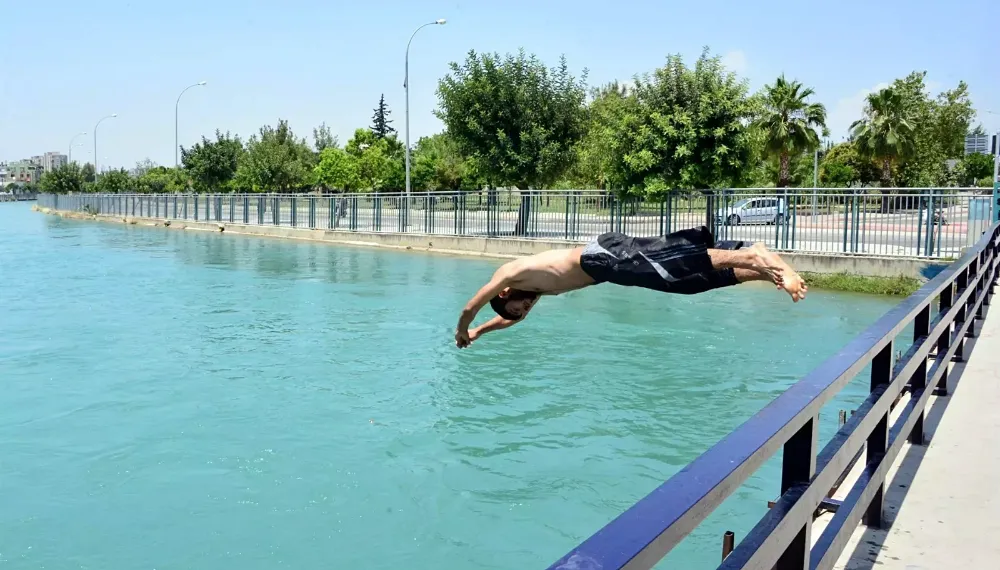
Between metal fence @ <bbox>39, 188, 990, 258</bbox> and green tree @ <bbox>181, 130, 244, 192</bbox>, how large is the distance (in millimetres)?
33063

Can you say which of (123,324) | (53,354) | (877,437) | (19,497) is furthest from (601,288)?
(877,437)

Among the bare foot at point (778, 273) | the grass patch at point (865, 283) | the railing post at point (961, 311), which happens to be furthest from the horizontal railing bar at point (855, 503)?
the grass patch at point (865, 283)

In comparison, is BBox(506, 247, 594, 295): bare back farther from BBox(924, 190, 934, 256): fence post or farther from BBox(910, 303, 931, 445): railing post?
BBox(924, 190, 934, 256): fence post

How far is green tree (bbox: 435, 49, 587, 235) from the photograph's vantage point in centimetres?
3184

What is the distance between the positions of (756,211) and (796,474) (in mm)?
20862

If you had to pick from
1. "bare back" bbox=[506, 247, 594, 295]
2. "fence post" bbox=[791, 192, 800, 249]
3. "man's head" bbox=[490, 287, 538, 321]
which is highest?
"fence post" bbox=[791, 192, 800, 249]

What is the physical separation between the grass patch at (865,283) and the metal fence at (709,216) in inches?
37.3

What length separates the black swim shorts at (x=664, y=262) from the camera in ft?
11.8

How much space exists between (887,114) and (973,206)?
32.2m

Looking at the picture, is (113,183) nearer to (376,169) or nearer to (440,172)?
(376,169)

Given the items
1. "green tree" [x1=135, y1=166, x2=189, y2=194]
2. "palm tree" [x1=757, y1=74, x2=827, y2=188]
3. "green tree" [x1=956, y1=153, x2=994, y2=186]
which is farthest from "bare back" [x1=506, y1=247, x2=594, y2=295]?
"green tree" [x1=135, y1=166, x2=189, y2=194]

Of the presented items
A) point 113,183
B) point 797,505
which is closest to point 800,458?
point 797,505

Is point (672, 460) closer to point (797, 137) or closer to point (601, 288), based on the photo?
point (601, 288)

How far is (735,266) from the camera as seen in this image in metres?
3.60
